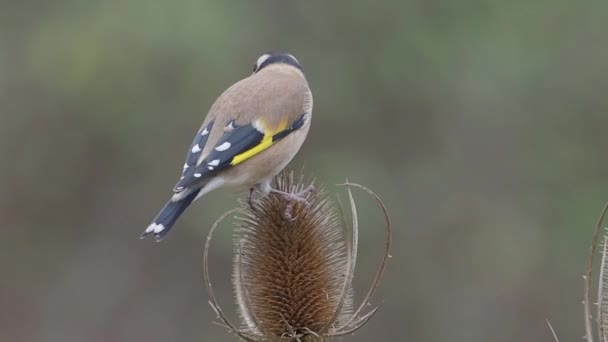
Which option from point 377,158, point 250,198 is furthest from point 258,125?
point 377,158

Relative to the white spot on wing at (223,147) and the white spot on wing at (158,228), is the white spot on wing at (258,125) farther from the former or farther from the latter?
the white spot on wing at (158,228)

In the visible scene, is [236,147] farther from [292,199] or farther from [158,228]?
[158,228]

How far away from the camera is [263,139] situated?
5883 millimetres

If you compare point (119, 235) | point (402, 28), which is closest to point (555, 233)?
point (402, 28)

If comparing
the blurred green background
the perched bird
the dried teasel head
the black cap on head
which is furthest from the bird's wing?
the blurred green background

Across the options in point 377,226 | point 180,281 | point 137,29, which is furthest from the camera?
point 180,281

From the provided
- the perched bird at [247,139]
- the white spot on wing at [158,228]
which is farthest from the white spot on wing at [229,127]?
the white spot on wing at [158,228]

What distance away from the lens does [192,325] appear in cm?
1348

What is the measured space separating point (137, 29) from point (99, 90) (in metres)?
0.92

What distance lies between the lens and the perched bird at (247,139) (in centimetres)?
562

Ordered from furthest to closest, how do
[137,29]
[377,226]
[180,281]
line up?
1. [180,281]
2. [377,226]
3. [137,29]

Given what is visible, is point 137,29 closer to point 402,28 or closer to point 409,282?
point 402,28

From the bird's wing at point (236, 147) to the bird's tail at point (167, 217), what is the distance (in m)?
0.07

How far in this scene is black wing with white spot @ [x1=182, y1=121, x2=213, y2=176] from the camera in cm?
569
